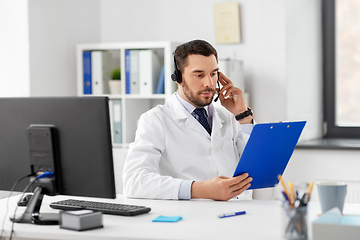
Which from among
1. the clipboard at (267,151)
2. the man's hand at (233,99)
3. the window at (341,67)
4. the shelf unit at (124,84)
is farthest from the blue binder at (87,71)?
the clipboard at (267,151)

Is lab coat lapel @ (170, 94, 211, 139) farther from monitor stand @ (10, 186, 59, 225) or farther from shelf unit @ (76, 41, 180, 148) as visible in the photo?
shelf unit @ (76, 41, 180, 148)

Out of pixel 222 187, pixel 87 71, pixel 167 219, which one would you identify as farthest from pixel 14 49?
pixel 167 219

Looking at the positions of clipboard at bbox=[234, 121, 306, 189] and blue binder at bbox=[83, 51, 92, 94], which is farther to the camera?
blue binder at bbox=[83, 51, 92, 94]

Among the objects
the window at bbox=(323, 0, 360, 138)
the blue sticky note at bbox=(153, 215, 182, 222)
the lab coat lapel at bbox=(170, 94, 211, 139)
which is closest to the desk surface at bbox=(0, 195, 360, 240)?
the blue sticky note at bbox=(153, 215, 182, 222)

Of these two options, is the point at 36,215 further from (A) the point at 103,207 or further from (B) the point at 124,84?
(B) the point at 124,84

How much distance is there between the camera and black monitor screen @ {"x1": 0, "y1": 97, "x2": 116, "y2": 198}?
4.65 feet

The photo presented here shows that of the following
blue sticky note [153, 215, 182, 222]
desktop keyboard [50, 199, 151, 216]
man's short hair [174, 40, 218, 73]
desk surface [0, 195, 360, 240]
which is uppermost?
man's short hair [174, 40, 218, 73]

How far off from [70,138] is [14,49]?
1925mm

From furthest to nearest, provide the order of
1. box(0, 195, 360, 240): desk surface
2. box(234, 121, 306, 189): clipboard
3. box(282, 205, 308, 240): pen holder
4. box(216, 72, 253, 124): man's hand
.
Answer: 1. box(216, 72, 253, 124): man's hand
2. box(234, 121, 306, 189): clipboard
3. box(0, 195, 360, 240): desk surface
4. box(282, 205, 308, 240): pen holder

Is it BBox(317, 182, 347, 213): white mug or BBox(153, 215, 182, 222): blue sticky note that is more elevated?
BBox(317, 182, 347, 213): white mug

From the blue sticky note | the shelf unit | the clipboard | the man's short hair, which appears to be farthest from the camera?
the shelf unit

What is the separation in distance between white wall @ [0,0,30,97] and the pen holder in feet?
7.75

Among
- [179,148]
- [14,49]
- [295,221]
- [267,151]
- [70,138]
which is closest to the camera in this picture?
[295,221]

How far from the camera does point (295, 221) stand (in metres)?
1.16
